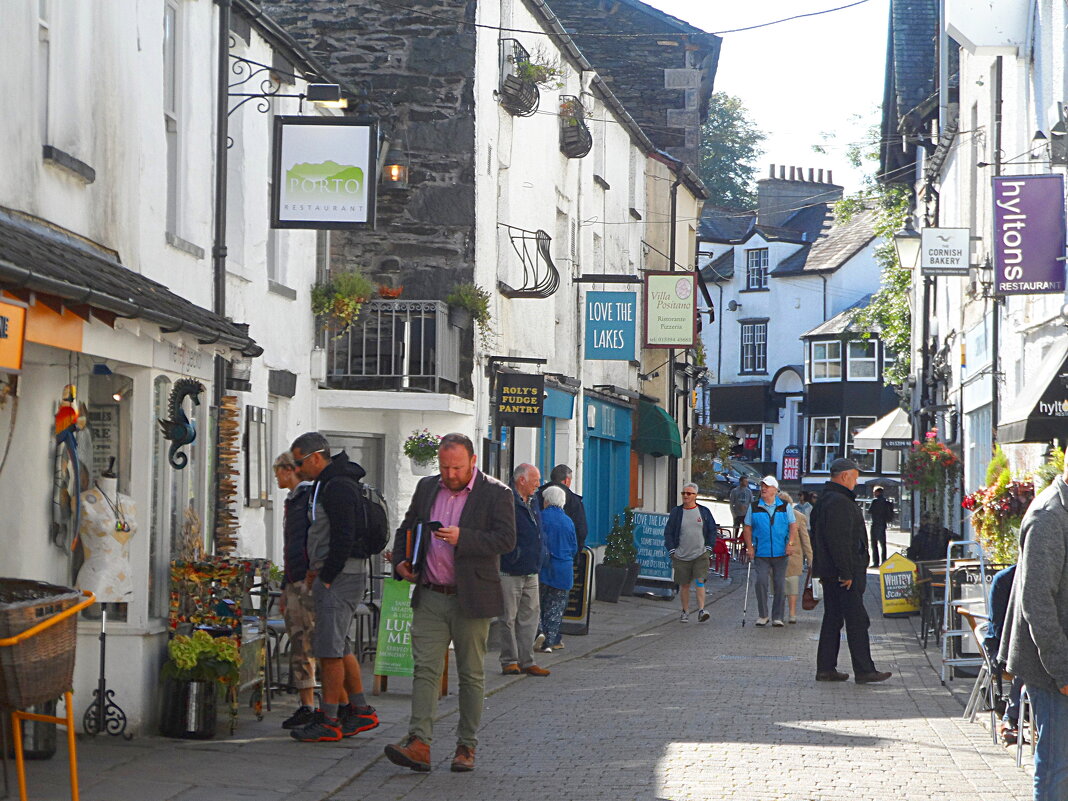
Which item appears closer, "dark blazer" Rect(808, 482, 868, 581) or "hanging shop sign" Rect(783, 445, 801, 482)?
"dark blazer" Rect(808, 482, 868, 581)

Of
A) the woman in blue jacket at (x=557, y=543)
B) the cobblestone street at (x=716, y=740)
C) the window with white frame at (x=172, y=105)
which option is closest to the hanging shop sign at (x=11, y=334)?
the cobblestone street at (x=716, y=740)

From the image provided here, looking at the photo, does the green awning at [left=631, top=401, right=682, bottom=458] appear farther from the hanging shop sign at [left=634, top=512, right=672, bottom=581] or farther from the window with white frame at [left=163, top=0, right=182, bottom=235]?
the window with white frame at [left=163, top=0, right=182, bottom=235]

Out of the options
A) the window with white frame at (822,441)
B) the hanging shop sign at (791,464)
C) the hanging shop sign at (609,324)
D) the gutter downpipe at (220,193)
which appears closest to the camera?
the gutter downpipe at (220,193)

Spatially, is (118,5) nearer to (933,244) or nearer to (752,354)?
(933,244)

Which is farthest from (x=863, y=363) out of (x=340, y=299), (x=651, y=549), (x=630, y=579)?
(x=340, y=299)

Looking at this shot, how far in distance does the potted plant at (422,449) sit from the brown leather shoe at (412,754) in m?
8.70

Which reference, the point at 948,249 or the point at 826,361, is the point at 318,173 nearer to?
the point at 948,249

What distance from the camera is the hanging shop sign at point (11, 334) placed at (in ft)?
21.2

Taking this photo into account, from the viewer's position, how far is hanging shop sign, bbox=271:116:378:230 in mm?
12938

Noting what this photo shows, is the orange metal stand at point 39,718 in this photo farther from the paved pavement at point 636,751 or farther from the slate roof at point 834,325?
the slate roof at point 834,325

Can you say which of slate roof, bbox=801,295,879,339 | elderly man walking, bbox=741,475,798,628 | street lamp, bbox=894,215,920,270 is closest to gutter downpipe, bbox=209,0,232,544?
elderly man walking, bbox=741,475,798,628

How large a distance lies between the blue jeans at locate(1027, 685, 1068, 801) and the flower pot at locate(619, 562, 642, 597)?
16.8 meters

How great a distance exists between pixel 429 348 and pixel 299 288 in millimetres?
2211

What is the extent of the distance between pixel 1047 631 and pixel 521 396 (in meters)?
13.6
